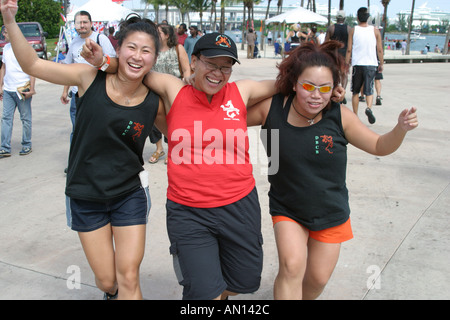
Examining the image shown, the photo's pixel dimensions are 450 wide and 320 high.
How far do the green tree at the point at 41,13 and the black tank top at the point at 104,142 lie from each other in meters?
35.1

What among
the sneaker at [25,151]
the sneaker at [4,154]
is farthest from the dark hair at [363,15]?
the sneaker at [4,154]

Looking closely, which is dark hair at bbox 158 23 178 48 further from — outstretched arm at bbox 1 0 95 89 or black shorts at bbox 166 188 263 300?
black shorts at bbox 166 188 263 300

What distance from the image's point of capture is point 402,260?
3.82 m

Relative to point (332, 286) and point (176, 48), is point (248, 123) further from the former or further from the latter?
point (176, 48)

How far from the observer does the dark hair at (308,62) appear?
2760 mm

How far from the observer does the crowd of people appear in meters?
2.63

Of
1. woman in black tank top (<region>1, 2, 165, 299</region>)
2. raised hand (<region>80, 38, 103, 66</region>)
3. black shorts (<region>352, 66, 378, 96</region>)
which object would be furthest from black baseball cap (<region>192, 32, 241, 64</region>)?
black shorts (<region>352, 66, 378, 96</region>)

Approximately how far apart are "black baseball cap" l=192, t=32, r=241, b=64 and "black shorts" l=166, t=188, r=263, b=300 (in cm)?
83

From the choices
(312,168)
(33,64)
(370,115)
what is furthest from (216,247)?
(370,115)

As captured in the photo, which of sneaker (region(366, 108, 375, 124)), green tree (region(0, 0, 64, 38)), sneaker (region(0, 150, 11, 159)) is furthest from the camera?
green tree (region(0, 0, 64, 38))

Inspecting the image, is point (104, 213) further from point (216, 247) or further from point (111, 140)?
point (216, 247)

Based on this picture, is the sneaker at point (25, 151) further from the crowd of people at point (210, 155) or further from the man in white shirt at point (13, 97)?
the crowd of people at point (210, 155)

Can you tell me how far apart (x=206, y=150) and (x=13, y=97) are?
5.65 m

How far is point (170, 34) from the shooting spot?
6.21m
